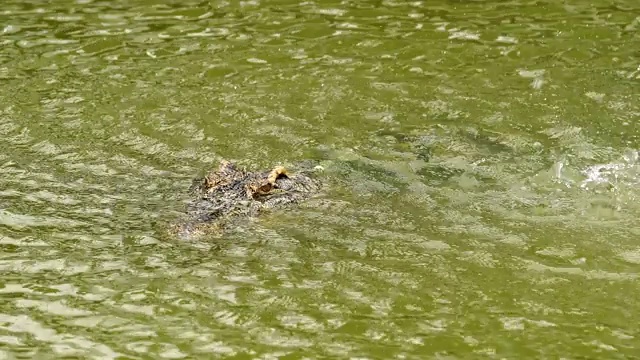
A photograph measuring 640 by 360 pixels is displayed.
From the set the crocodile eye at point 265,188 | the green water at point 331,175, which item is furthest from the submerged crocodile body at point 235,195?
the green water at point 331,175

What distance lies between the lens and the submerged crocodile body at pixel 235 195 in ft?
28.3

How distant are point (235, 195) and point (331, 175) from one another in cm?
145

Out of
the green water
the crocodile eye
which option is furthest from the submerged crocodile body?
the green water

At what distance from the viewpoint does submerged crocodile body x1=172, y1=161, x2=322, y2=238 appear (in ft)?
28.3

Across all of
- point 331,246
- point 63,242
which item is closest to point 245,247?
point 331,246

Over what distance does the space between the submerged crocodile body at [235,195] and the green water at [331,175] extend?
201mm

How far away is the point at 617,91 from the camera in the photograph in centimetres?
1214

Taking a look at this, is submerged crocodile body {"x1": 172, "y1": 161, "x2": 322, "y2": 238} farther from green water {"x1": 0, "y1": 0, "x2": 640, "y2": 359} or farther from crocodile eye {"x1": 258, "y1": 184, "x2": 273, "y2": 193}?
green water {"x1": 0, "y1": 0, "x2": 640, "y2": 359}

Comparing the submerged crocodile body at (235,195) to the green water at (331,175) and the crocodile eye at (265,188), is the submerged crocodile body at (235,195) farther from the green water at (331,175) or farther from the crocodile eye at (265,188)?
the green water at (331,175)

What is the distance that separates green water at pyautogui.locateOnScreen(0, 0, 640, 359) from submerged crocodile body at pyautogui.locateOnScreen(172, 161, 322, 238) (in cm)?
20

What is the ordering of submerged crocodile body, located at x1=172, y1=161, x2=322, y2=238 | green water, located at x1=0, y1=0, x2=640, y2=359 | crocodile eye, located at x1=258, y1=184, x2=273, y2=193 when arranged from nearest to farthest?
green water, located at x1=0, y1=0, x2=640, y2=359
submerged crocodile body, located at x1=172, y1=161, x2=322, y2=238
crocodile eye, located at x1=258, y1=184, x2=273, y2=193

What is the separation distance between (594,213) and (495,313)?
7.89 feet

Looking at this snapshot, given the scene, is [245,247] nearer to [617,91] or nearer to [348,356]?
[348,356]

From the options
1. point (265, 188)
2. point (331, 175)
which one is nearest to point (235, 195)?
point (265, 188)
